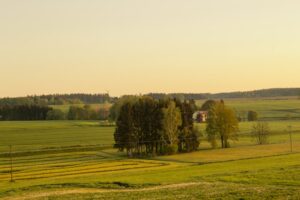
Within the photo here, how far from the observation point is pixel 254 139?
12950cm

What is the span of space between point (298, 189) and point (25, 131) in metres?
139

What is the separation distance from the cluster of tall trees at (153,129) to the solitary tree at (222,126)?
17.9 feet

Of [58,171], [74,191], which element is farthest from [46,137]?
[74,191]

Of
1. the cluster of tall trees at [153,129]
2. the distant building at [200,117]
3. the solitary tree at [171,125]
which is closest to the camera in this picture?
Result: the cluster of tall trees at [153,129]

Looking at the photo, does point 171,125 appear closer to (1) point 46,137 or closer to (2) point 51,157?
(2) point 51,157

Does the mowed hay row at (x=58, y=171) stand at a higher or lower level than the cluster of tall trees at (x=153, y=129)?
lower

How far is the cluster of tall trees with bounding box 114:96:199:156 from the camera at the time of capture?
10594 centimetres

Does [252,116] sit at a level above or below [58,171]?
above

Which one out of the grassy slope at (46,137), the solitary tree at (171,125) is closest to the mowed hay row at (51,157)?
the grassy slope at (46,137)

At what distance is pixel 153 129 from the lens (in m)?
110

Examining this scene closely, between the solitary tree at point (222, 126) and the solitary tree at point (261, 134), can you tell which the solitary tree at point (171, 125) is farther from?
the solitary tree at point (261, 134)

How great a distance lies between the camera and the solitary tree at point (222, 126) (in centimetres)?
11888

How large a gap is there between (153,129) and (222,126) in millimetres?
18572

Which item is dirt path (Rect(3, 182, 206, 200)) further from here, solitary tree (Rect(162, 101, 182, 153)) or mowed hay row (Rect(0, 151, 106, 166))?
solitary tree (Rect(162, 101, 182, 153))
